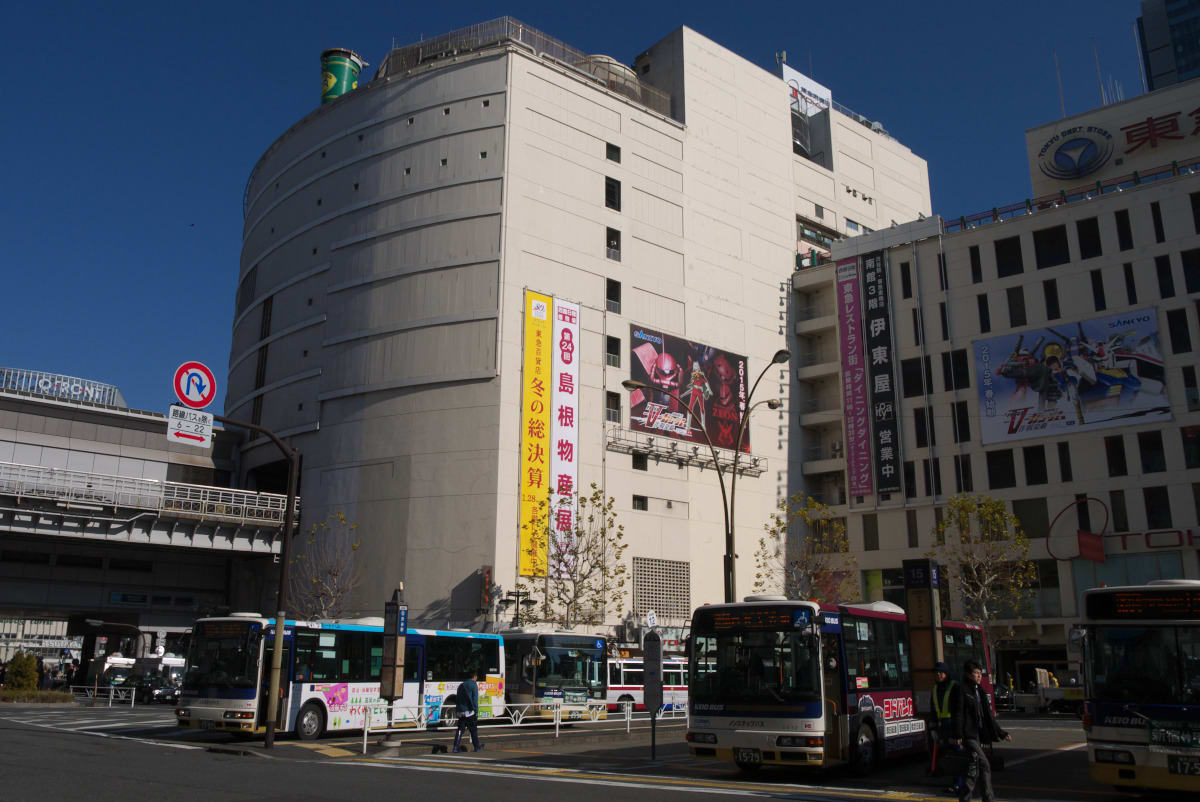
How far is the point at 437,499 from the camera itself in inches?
1778

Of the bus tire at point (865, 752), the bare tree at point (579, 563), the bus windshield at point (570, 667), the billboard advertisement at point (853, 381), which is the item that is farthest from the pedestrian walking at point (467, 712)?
the billboard advertisement at point (853, 381)

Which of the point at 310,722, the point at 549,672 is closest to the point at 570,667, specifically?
the point at 549,672

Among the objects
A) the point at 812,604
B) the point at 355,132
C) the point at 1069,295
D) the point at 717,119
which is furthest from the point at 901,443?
the point at 812,604

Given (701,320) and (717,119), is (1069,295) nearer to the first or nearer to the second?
(701,320)

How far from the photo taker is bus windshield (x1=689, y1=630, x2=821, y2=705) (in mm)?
15062

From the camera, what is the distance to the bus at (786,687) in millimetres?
14867

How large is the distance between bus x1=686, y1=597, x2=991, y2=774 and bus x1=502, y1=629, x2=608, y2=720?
1333 centimetres

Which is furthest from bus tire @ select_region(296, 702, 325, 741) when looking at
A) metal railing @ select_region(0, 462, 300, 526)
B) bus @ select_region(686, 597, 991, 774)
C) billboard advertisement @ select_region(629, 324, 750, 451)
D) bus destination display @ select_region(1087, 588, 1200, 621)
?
billboard advertisement @ select_region(629, 324, 750, 451)

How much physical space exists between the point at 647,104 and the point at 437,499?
93.2ft

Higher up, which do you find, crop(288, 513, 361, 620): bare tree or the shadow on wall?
crop(288, 513, 361, 620): bare tree

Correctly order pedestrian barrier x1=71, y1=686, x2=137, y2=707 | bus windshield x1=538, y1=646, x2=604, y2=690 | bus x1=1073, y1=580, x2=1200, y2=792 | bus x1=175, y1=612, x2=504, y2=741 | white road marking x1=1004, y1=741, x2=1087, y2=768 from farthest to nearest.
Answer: pedestrian barrier x1=71, y1=686, x2=137, y2=707
bus windshield x1=538, y1=646, x2=604, y2=690
bus x1=175, y1=612, x2=504, y2=741
white road marking x1=1004, y1=741, x2=1087, y2=768
bus x1=1073, y1=580, x2=1200, y2=792

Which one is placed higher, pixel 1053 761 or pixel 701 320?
pixel 701 320

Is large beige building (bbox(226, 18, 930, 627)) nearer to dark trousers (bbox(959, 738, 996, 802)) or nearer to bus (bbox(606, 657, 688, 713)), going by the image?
bus (bbox(606, 657, 688, 713))

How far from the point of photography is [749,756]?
591 inches
